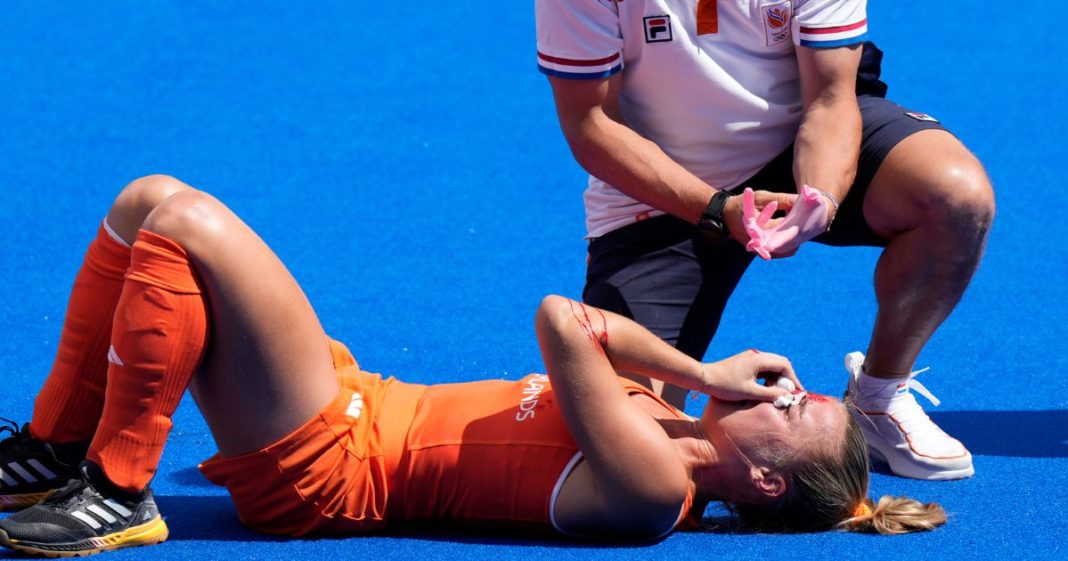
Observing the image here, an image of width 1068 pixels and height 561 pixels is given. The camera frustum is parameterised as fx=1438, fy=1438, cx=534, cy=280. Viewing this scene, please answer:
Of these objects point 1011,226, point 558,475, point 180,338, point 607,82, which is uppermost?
point 607,82

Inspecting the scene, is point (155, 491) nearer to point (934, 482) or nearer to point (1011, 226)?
point (934, 482)

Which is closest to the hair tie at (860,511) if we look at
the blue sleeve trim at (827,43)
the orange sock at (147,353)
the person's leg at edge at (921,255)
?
the person's leg at edge at (921,255)

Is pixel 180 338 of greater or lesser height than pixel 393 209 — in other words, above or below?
above

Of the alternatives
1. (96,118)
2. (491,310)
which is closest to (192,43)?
(96,118)

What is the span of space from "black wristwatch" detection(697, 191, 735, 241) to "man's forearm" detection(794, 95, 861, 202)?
16 centimetres

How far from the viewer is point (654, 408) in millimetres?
2424

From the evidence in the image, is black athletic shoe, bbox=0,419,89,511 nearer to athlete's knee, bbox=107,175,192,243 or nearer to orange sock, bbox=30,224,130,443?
orange sock, bbox=30,224,130,443

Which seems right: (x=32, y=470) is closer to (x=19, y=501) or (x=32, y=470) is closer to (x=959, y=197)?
(x=19, y=501)

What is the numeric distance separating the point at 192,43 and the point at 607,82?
141 inches

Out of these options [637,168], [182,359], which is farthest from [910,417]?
[182,359]

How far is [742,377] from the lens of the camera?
2307 millimetres

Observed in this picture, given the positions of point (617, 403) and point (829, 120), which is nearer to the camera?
point (617, 403)

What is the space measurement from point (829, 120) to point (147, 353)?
4.44 feet

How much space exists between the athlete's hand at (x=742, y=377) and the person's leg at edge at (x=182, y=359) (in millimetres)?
640
